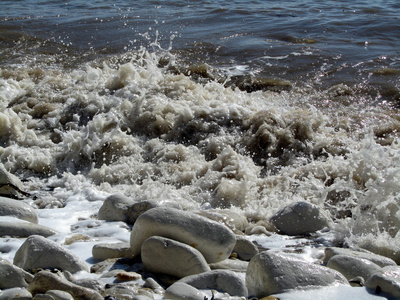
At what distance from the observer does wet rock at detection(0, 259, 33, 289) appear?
275 cm

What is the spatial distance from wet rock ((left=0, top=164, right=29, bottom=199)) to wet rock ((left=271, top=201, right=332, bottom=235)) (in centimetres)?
256

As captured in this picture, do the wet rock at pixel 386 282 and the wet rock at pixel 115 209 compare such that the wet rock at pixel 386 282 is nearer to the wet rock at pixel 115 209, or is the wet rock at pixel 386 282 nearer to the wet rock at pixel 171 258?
the wet rock at pixel 171 258

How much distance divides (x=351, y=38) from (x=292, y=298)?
9.05 metres

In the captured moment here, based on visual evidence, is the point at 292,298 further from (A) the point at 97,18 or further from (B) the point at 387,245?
(A) the point at 97,18

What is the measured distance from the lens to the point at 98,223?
418cm

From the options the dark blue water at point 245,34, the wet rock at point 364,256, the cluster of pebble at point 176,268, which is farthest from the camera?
the dark blue water at point 245,34

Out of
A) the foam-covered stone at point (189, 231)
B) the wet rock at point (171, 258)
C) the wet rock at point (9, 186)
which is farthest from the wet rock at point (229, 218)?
the wet rock at point (9, 186)

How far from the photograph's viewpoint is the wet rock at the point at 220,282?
2.80 meters

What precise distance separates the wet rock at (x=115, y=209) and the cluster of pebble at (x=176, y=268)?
25.0 inches

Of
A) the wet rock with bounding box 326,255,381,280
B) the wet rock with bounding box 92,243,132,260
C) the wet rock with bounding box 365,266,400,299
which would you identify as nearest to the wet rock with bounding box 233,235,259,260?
the wet rock with bounding box 326,255,381,280

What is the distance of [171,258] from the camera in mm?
3053

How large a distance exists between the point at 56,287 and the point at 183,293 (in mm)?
658

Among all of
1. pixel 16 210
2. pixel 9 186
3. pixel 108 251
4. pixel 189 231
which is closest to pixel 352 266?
pixel 189 231

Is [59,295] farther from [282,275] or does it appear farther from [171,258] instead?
[282,275]
